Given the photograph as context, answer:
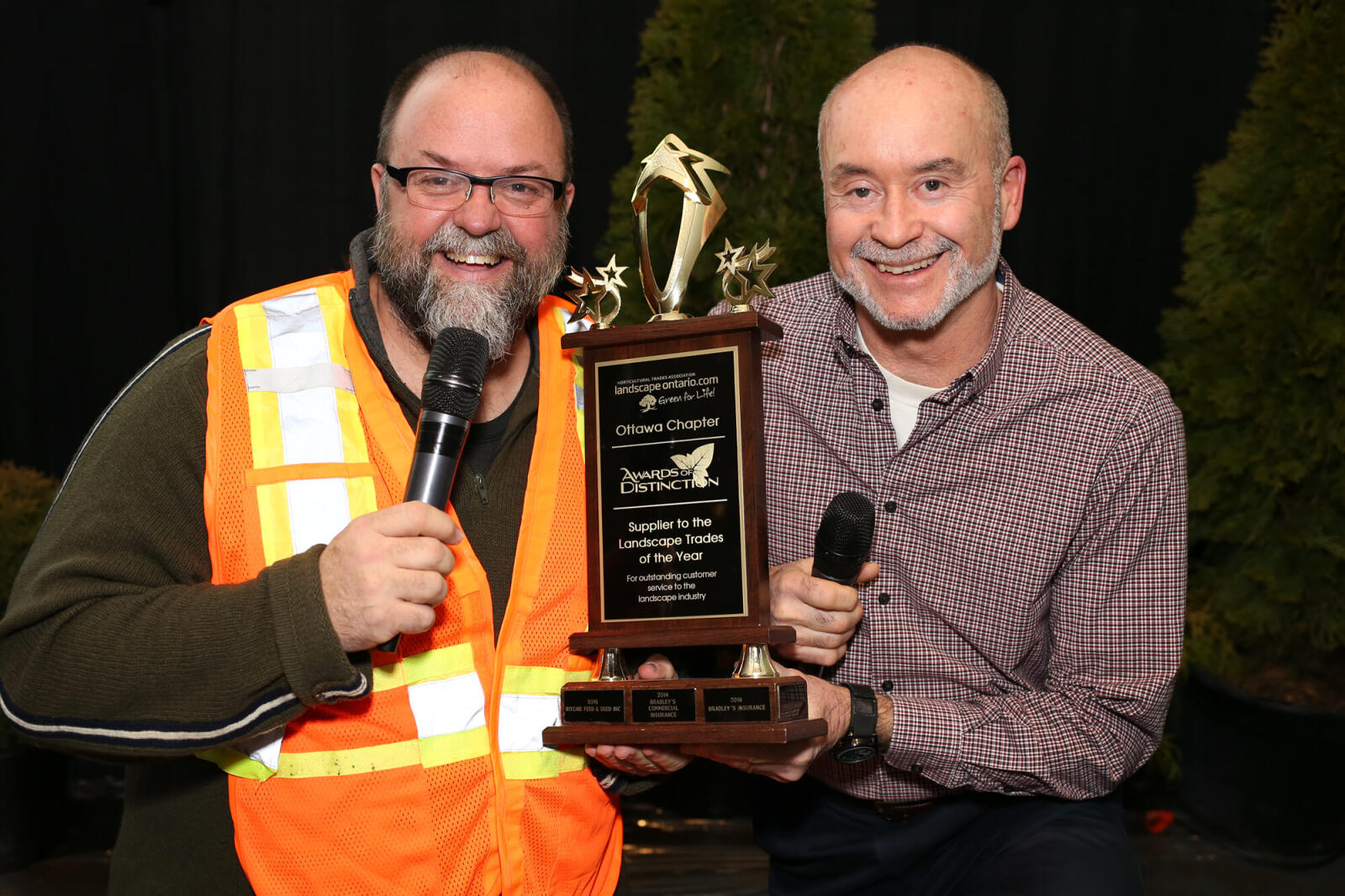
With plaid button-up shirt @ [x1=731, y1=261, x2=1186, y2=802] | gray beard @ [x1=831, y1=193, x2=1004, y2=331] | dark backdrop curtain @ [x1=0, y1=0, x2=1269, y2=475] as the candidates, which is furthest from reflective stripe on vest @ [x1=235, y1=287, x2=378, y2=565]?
dark backdrop curtain @ [x1=0, y1=0, x2=1269, y2=475]

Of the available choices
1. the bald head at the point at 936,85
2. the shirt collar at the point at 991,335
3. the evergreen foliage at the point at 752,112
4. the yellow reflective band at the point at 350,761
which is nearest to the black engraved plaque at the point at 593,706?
the yellow reflective band at the point at 350,761

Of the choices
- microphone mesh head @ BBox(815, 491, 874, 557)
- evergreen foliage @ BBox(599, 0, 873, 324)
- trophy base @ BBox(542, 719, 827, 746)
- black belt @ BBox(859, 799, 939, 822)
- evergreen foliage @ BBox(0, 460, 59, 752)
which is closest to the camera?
trophy base @ BBox(542, 719, 827, 746)

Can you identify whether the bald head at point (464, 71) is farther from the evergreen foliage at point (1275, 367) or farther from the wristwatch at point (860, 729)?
the evergreen foliage at point (1275, 367)

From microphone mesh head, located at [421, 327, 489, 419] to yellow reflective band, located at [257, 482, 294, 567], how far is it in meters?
0.33

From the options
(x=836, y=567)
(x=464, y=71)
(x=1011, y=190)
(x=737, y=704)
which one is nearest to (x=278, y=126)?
(x=464, y=71)

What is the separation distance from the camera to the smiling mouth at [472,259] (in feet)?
6.11

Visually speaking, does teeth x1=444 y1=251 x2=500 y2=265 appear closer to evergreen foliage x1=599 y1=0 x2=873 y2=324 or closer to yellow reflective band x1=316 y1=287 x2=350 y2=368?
yellow reflective band x1=316 y1=287 x2=350 y2=368

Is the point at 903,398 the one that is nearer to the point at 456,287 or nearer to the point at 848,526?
the point at 848,526

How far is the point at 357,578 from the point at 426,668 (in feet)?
Result: 1.00

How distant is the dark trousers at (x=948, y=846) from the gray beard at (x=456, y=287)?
1070 millimetres

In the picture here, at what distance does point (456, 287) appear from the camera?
6.07 feet

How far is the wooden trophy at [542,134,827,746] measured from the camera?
5.65ft

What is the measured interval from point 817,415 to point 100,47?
283cm

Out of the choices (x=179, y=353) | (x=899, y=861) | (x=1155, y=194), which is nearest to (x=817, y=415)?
(x=899, y=861)
